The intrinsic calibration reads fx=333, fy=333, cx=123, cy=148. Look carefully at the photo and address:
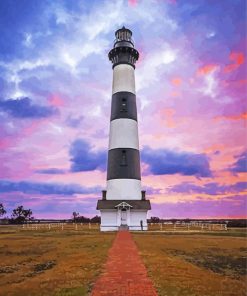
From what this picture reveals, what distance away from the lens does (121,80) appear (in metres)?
41.3

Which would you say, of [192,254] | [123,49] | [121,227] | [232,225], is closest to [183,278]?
[192,254]

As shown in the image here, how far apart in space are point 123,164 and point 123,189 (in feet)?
9.32

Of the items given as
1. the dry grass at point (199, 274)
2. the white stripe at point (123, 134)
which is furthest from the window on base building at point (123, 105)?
the dry grass at point (199, 274)

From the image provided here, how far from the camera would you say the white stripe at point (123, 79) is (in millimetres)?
41094

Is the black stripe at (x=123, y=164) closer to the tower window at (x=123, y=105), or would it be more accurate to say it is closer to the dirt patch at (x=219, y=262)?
the tower window at (x=123, y=105)

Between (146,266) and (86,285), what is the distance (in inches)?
143

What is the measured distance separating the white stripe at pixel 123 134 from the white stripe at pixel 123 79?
14.0ft

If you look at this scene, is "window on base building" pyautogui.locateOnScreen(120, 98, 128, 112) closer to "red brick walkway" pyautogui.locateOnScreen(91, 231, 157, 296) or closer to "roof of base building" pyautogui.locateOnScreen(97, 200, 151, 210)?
"roof of base building" pyautogui.locateOnScreen(97, 200, 151, 210)

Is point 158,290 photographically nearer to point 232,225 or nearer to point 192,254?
point 192,254

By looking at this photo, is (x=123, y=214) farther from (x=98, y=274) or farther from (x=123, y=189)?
(x=98, y=274)

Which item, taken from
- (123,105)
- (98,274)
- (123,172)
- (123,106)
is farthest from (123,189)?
(98,274)

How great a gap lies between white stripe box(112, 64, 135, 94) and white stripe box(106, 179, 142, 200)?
445 inches

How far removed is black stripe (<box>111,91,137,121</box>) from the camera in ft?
130

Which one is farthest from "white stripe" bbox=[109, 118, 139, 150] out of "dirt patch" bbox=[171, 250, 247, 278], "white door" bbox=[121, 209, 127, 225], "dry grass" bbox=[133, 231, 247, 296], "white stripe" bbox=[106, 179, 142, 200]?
"dry grass" bbox=[133, 231, 247, 296]
